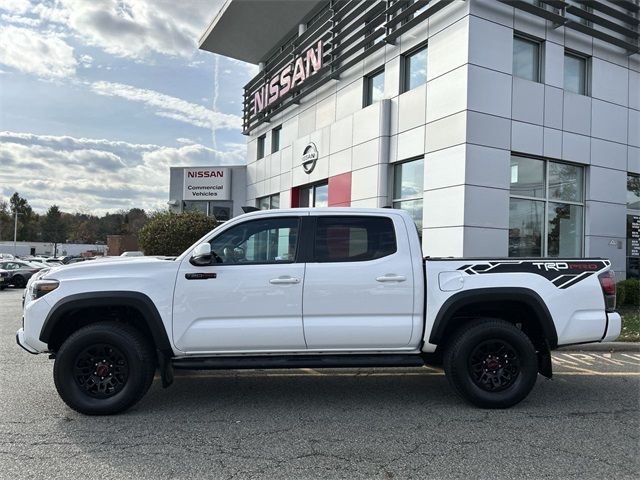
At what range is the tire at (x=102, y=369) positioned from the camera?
15.7 feet

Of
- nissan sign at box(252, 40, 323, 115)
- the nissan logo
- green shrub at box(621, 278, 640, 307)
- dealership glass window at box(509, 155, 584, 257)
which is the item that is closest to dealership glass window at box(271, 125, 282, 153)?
nissan sign at box(252, 40, 323, 115)

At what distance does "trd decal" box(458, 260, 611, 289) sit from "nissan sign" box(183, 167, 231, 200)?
2169cm

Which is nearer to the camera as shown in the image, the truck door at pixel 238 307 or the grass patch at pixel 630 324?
the truck door at pixel 238 307

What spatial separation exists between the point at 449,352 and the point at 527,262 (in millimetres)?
1207

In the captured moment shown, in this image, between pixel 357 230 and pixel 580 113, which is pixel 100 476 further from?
pixel 580 113

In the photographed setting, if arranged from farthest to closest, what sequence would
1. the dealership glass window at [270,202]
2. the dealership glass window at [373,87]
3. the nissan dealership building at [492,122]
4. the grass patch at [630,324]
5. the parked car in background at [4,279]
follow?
the dealership glass window at [270,202] → the parked car in background at [4,279] → the dealership glass window at [373,87] → the nissan dealership building at [492,122] → the grass patch at [630,324]

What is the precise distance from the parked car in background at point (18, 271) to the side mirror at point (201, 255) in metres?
22.4

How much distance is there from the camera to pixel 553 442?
4.26 metres

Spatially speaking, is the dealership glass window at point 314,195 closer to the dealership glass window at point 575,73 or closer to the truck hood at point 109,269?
the dealership glass window at point 575,73

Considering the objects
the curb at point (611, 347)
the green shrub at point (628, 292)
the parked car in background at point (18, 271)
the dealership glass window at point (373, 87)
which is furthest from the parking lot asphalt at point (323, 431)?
the parked car in background at point (18, 271)

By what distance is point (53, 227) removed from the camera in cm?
11256

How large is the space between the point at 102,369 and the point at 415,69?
11871mm

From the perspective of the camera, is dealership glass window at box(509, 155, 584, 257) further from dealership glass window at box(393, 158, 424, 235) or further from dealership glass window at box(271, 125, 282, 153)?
dealership glass window at box(271, 125, 282, 153)

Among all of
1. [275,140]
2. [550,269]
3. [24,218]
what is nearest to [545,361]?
[550,269]
